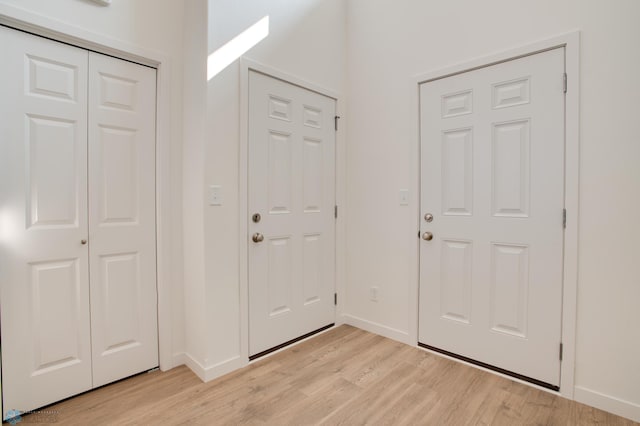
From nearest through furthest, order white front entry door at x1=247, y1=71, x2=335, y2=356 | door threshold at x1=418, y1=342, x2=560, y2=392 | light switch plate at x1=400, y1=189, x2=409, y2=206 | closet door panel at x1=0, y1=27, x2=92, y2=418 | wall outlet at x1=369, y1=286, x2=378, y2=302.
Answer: closet door panel at x1=0, y1=27, x2=92, y2=418
door threshold at x1=418, y1=342, x2=560, y2=392
white front entry door at x1=247, y1=71, x2=335, y2=356
light switch plate at x1=400, y1=189, x2=409, y2=206
wall outlet at x1=369, y1=286, x2=378, y2=302

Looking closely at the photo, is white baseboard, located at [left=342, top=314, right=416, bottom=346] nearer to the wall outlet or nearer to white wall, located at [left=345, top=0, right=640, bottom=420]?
white wall, located at [left=345, top=0, right=640, bottom=420]

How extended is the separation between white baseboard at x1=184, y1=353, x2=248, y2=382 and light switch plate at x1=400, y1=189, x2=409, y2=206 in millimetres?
1683

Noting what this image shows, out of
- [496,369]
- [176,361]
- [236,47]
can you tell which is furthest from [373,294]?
[236,47]

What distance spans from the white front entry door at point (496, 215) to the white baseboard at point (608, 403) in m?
0.14

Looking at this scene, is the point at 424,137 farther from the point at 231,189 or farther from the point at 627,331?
the point at 627,331

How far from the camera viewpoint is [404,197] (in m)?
2.62

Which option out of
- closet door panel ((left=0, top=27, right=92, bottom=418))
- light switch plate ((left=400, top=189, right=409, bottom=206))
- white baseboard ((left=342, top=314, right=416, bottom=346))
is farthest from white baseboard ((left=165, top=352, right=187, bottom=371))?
light switch plate ((left=400, top=189, right=409, bottom=206))

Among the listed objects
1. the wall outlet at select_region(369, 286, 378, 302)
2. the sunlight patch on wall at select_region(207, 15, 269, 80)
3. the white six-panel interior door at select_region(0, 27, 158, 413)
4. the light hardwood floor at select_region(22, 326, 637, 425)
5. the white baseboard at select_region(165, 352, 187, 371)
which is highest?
the sunlight patch on wall at select_region(207, 15, 269, 80)

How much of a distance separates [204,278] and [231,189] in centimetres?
60

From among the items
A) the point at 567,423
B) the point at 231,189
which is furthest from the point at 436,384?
the point at 231,189

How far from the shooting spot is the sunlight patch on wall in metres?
2.05

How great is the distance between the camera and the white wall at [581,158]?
1745 millimetres

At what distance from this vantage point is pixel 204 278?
2.08 metres

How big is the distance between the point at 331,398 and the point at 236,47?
231 cm
